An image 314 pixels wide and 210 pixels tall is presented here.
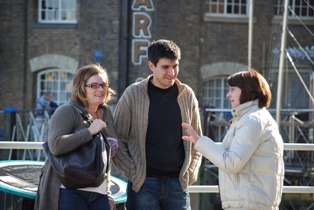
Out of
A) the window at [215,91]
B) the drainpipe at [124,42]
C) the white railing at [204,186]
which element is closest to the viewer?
the white railing at [204,186]

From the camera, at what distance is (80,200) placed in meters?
4.17

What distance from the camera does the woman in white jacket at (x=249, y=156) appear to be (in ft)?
13.4

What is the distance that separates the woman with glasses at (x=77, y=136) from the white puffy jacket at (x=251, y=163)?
797mm

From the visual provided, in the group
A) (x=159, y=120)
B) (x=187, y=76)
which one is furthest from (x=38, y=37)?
(x=159, y=120)

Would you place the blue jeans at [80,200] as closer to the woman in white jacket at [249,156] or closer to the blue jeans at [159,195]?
the blue jeans at [159,195]

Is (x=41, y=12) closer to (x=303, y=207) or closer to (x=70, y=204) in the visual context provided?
(x=303, y=207)

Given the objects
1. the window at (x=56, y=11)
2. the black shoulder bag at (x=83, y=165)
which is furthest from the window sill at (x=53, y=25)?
the black shoulder bag at (x=83, y=165)

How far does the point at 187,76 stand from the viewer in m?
19.2

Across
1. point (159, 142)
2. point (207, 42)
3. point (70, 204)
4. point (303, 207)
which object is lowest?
point (303, 207)

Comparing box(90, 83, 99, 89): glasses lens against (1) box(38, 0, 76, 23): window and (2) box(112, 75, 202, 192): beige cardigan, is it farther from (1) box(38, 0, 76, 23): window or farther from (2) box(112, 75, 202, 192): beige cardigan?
(1) box(38, 0, 76, 23): window

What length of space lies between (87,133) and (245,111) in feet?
3.52

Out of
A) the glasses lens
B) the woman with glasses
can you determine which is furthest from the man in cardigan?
the glasses lens

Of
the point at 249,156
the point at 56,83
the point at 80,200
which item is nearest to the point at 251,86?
the point at 249,156

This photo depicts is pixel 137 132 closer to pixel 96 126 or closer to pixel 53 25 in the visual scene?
pixel 96 126
